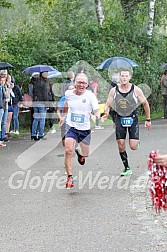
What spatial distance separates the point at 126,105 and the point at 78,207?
2.65 m

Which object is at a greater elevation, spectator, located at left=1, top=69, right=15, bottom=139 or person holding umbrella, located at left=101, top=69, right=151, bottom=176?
person holding umbrella, located at left=101, top=69, right=151, bottom=176

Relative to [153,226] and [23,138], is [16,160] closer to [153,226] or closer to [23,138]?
[23,138]

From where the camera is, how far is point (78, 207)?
8680 millimetres

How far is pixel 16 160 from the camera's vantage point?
1338cm

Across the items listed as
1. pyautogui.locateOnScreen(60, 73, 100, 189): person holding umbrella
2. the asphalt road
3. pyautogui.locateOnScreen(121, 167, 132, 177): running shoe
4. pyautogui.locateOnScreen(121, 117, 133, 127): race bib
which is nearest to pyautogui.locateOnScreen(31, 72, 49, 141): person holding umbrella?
the asphalt road

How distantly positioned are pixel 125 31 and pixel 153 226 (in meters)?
17.8

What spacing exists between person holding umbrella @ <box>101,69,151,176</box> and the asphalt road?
72 cm

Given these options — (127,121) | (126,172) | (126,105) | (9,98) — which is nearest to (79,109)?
(126,105)

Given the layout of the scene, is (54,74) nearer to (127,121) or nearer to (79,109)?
(127,121)

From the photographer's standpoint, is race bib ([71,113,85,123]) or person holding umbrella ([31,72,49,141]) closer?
race bib ([71,113,85,123])

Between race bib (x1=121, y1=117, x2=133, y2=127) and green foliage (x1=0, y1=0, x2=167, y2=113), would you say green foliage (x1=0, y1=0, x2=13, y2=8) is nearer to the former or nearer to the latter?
green foliage (x1=0, y1=0, x2=167, y2=113)

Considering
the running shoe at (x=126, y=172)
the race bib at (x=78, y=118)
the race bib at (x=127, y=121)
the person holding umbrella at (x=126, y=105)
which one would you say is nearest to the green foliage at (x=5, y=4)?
the person holding umbrella at (x=126, y=105)

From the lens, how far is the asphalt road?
6.92 meters

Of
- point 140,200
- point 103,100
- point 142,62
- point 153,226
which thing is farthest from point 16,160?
point 142,62
